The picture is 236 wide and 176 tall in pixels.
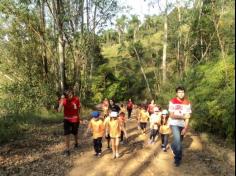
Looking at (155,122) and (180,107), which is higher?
(180,107)

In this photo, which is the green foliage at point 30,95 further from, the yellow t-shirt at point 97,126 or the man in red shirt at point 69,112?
the yellow t-shirt at point 97,126

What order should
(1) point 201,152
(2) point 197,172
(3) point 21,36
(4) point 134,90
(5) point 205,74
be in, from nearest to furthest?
(2) point 197,172, (1) point 201,152, (5) point 205,74, (3) point 21,36, (4) point 134,90

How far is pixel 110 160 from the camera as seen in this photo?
38.0ft

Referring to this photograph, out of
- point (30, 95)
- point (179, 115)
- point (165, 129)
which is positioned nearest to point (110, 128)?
point (165, 129)

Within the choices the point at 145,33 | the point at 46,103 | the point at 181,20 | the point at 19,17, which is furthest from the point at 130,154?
the point at 145,33

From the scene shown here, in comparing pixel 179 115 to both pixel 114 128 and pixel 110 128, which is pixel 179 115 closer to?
pixel 114 128

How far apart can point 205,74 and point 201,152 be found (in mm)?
4786

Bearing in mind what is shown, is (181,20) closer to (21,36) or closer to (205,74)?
(21,36)

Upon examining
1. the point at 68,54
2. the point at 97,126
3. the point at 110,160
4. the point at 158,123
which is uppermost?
the point at 68,54

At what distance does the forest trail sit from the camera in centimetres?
1059

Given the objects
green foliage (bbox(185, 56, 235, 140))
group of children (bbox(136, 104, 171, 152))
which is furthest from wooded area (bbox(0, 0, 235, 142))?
group of children (bbox(136, 104, 171, 152))

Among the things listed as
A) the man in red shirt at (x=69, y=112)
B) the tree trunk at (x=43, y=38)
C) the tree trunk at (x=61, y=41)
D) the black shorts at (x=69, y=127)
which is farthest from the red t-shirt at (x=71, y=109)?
the tree trunk at (x=43, y=38)

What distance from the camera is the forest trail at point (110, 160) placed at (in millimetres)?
10594

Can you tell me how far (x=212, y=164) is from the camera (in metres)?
11.7
